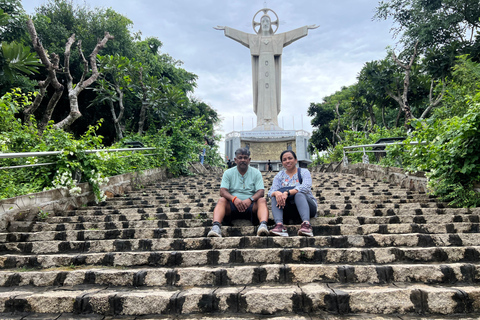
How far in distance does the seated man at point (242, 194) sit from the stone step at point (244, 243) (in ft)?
1.17

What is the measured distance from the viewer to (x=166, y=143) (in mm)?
10234

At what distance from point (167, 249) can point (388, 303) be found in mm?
2164

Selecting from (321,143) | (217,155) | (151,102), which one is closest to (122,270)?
(151,102)

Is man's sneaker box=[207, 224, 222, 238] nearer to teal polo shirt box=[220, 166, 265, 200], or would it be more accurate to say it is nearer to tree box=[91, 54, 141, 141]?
teal polo shirt box=[220, 166, 265, 200]

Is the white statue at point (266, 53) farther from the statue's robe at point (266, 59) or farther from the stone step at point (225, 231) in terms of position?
the stone step at point (225, 231)

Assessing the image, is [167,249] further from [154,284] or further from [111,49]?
[111,49]

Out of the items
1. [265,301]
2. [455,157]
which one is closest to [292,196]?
[265,301]

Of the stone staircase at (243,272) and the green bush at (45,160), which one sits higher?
the green bush at (45,160)

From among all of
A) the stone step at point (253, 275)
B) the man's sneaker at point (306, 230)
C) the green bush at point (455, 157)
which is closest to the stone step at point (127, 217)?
the man's sneaker at point (306, 230)

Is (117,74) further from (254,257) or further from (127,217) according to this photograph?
(254,257)

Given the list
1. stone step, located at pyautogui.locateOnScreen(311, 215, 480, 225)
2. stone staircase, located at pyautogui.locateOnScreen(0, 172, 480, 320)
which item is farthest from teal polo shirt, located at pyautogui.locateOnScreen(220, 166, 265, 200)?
stone step, located at pyautogui.locateOnScreen(311, 215, 480, 225)

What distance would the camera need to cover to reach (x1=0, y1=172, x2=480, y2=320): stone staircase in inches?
87.4

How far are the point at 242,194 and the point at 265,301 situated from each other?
1736mm

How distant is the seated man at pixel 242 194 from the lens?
12.0ft
